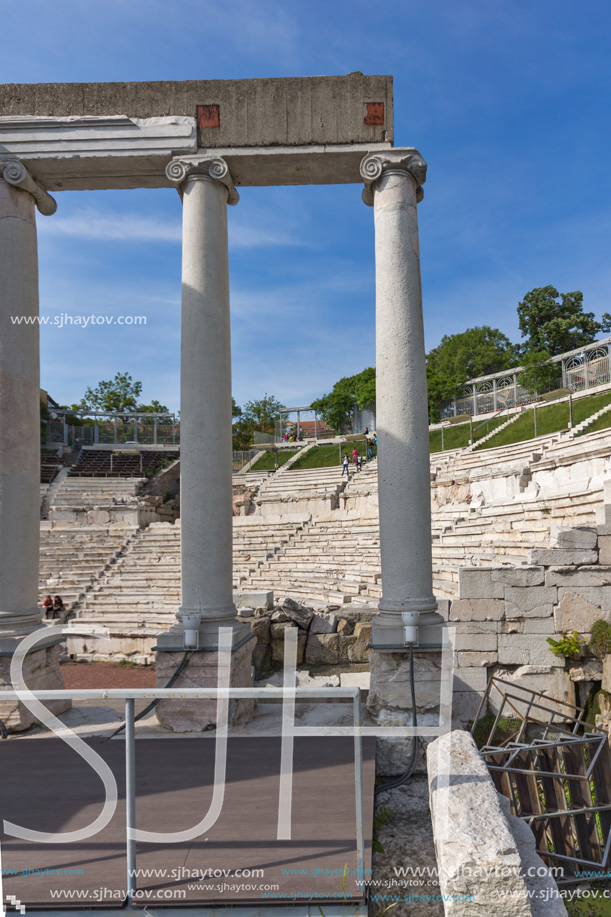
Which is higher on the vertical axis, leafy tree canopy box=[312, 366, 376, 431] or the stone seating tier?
Result: leafy tree canopy box=[312, 366, 376, 431]

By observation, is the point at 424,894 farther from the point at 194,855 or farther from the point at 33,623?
the point at 33,623

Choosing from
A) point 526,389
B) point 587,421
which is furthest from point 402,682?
point 526,389

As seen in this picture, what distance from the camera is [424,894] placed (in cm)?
340

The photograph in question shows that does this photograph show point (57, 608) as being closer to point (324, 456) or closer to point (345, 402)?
point (324, 456)

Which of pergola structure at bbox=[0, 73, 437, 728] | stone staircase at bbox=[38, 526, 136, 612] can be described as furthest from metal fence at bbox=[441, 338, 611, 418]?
pergola structure at bbox=[0, 73, 437, 728]

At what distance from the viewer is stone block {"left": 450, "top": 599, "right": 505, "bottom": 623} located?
25.2ft

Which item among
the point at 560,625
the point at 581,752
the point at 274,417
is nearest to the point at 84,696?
the point at 581,752

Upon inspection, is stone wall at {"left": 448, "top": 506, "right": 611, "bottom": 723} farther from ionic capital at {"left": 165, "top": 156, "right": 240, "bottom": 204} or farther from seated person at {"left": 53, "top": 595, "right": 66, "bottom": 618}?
seated person at {"left": 53, "top": 595, "right": 66, "bottom": 618}

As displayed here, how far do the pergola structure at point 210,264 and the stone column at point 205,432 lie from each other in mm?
16

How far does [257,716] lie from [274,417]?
58149 mm

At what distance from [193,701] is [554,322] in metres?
59.7

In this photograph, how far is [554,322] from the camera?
57.1 meters

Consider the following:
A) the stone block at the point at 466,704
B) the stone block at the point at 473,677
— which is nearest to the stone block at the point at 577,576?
Result: the stone block at the point at 473,677

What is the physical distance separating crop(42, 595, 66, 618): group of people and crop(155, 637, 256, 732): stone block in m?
12.9
